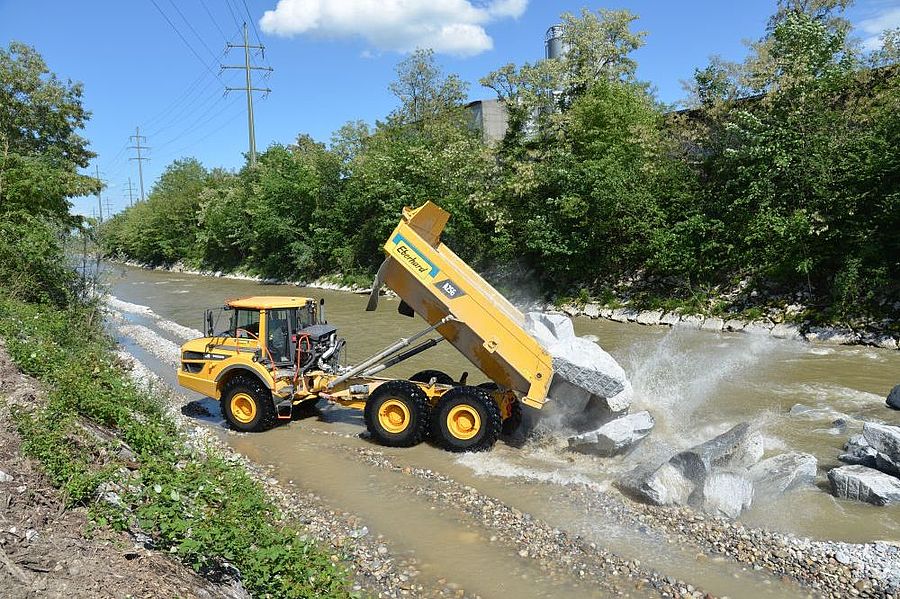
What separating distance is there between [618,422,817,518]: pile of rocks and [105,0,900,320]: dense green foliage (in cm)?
1162

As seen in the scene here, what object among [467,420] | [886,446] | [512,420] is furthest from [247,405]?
[886,446]

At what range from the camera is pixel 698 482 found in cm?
713

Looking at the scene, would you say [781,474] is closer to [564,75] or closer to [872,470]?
[872,470]

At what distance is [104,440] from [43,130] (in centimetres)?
2058

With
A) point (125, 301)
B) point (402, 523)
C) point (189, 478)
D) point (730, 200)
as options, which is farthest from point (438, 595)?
point (125, 301)

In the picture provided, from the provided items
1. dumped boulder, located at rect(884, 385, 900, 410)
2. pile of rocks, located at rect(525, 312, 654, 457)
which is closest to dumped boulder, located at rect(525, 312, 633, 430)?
pile of rocks, located at rect(525, 312, 654, 457)

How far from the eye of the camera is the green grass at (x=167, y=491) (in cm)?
451

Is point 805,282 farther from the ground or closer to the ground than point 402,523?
farther from the ground

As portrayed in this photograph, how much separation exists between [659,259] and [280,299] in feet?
51.0

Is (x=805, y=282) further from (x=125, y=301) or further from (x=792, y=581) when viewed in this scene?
(x=125, y=301)

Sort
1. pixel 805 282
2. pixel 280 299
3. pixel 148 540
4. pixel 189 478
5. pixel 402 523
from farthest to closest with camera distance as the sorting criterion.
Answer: pixel 805 282
pixel 280 299
pixel 402 523
pixel 189 478
pixel 148 540

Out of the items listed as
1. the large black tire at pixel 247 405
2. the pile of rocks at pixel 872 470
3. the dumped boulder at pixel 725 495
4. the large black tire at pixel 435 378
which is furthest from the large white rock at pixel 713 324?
the large black tire at pixel 247 405

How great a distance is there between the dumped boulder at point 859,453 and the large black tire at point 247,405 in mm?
8343

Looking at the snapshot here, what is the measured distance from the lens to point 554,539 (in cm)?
652
